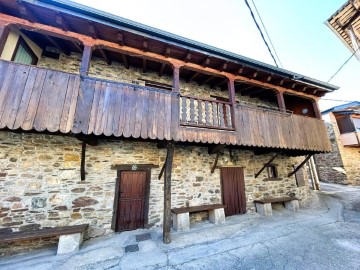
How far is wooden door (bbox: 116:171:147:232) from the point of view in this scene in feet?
15.7

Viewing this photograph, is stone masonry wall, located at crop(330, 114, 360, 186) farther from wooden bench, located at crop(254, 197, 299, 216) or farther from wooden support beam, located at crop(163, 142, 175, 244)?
wooden support beam, located at crop(163, 142, 175, 244)

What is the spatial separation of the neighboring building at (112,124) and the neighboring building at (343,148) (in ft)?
25.5

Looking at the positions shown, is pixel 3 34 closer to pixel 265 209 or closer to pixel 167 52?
pixel 167 52

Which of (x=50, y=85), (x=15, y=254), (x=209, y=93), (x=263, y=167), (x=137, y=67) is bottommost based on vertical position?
(x=15, y=254)

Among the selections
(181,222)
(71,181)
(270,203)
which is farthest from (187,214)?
(270,203)

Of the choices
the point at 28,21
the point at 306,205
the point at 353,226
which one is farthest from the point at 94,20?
the point at 306,205

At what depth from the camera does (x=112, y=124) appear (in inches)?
150

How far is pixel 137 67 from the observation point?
19.9 feet

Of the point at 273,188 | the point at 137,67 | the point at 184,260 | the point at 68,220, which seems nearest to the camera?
the point at 184,260

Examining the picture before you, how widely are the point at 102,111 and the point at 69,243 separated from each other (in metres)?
3.03

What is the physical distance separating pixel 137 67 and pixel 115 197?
4.48 metres

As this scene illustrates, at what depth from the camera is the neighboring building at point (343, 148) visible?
11508mm

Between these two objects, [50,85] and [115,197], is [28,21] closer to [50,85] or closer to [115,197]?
[50,85]

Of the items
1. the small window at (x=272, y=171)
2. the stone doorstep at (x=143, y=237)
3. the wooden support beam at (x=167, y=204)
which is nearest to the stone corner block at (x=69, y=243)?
the stone doorstep at (x=143, y=237)
